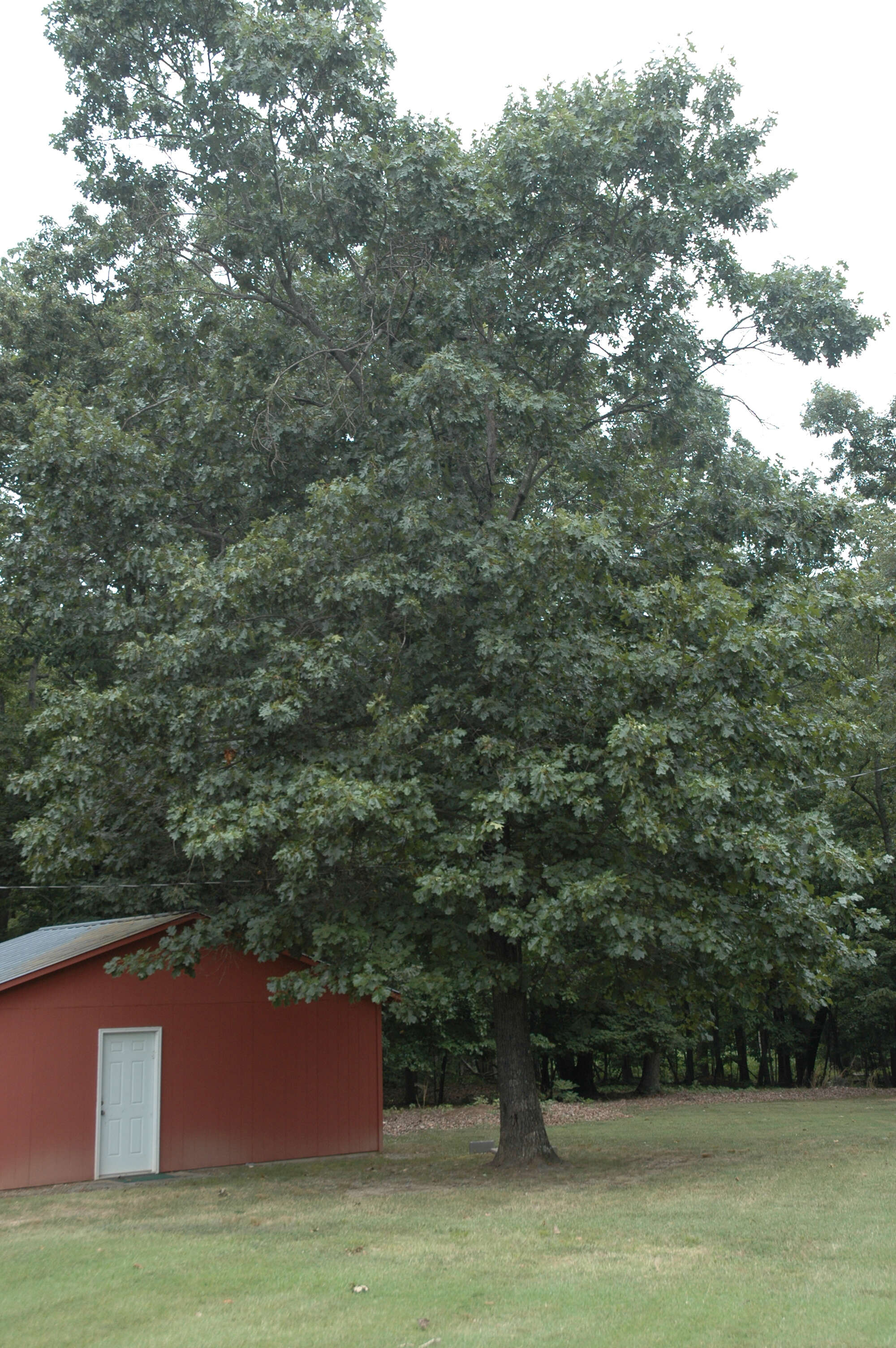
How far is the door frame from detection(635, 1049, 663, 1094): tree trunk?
19099 mm

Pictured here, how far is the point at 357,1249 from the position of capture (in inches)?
351

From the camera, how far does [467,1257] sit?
27.5ft

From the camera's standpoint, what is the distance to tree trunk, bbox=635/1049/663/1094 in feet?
102

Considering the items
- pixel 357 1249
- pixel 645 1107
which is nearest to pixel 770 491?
pixel 357 1249

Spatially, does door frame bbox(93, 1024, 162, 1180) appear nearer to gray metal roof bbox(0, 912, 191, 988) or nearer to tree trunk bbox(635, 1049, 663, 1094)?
gray metal roof bbox(0, 912, 191, 988)

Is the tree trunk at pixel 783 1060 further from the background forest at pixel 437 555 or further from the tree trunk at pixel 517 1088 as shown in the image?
the tree trunk at pixel 517 1088

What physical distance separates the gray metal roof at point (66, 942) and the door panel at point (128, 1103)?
120 centimetres

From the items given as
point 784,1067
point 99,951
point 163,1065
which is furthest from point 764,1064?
point 99,951

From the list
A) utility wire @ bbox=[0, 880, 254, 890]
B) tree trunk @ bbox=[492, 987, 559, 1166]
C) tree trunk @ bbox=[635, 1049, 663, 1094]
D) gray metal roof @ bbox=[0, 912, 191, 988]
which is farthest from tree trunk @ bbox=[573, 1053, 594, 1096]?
utility wire @ bbox=[0, 880, 254, 890]

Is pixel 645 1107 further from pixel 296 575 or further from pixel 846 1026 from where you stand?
pixel 296 575

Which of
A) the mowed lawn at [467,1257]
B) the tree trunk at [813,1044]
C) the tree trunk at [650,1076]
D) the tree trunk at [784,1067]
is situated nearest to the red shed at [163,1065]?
the mowed lawn at [467,1257]

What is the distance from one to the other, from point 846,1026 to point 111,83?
103 feet

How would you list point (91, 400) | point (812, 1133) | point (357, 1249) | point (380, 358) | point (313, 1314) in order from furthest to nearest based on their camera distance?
point (812, 1133)
point (91, 400)
point (380, 358)
point (357, 1249)
point (313, 1314)

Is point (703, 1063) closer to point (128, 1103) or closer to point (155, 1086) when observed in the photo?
point (155, 1086)
